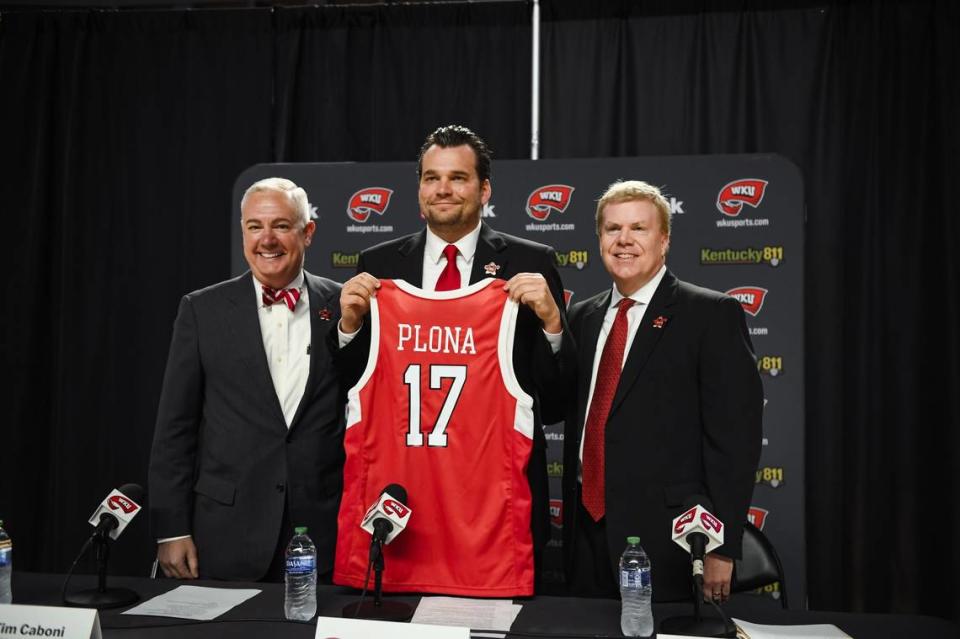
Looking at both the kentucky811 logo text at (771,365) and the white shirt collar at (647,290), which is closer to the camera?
the white shirt collar at (647,290)

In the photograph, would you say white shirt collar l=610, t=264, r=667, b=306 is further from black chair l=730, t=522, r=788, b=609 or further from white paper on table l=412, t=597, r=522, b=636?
white paper on table l=412, t=597, r=522, b=636

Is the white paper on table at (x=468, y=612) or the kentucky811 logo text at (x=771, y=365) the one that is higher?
the kentucky811 logo text at (x=771, y=365)

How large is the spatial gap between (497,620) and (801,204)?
9.39ft

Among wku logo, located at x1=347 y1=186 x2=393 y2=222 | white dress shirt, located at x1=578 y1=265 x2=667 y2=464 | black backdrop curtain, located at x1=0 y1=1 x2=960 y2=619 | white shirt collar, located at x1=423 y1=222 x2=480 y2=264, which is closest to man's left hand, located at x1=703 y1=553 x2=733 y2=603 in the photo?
white dress shirt, located at x1=578 y1=265 x2=667 y2=464

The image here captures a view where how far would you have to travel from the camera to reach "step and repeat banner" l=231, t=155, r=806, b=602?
12.7 ft

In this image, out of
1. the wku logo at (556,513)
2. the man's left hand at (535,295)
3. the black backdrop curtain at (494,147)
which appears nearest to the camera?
the man's left hand at (535,295)

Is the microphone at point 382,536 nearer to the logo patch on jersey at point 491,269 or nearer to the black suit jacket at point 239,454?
the black suit jacket at point 239,454

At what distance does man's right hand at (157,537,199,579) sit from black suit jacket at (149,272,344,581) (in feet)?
0.11

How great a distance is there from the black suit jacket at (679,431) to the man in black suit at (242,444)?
98 cm

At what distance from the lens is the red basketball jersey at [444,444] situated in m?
2.16

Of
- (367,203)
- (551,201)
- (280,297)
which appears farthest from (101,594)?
(551,201)

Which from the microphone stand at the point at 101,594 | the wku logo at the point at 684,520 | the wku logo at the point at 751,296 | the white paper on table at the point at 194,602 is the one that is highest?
Result: the wku logo at the point at 751,296

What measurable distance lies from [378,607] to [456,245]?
3.92ft

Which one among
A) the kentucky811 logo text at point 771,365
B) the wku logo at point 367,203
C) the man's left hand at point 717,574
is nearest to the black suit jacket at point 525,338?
the man's left hand at point 717,574
